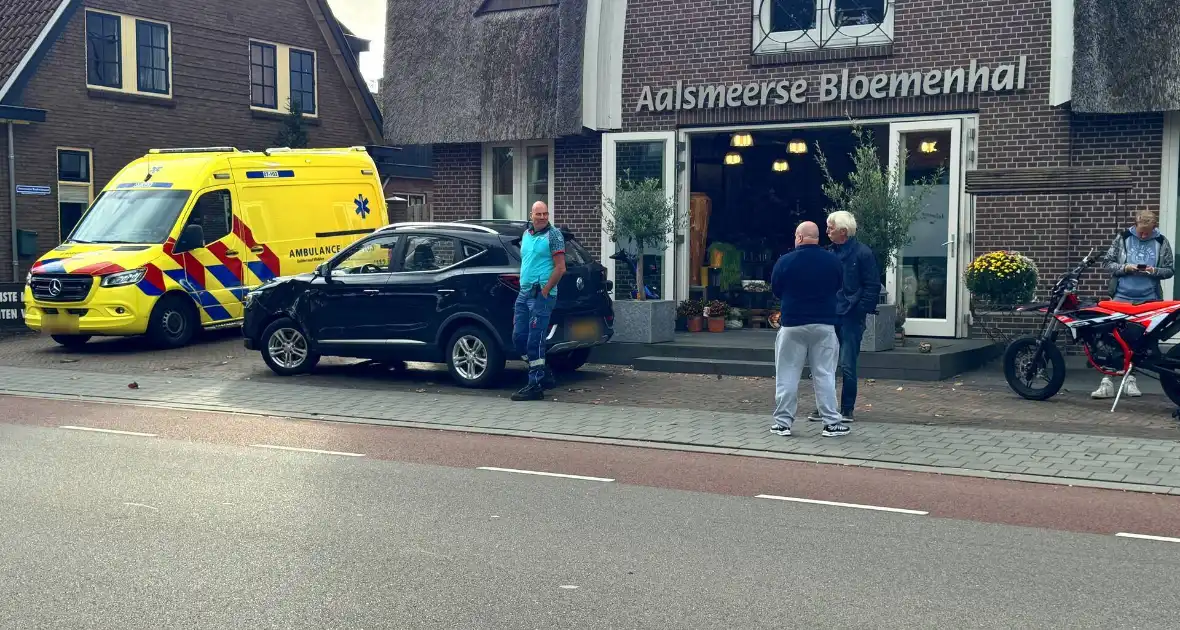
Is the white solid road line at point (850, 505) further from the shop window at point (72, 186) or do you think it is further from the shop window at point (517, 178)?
the shop window at point (72, 186)

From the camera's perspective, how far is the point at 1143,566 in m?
6.22

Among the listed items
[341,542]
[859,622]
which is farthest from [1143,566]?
[341,542]

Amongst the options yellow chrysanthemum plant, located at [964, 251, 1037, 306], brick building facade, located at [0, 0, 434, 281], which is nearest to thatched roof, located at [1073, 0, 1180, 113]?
yellow chrysanthemum plant, located at [964, 251, 1037, 306]

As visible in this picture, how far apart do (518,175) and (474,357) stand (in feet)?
20.5

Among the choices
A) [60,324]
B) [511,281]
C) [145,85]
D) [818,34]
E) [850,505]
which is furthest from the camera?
[145,85]

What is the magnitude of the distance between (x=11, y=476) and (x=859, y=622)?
233 inches

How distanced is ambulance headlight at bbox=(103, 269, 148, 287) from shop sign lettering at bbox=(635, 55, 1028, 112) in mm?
7034

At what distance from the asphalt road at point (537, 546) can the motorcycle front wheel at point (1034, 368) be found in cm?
376

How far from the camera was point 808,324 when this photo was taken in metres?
10.2

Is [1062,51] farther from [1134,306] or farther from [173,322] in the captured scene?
[173,322]

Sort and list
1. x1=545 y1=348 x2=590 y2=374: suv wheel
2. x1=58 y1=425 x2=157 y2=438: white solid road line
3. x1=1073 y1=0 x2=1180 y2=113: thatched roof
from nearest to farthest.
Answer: x1=58 y1=425 x2=157 y2=438: white solid road line → x1=1073 y1=0 x2=1180 y2=113: thatched roof → x1=545 y1=348 x2=590 y2=374: suv wheel

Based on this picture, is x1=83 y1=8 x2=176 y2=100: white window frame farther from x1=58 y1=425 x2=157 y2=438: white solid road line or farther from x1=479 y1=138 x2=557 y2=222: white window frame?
x1=58 y1=425 x2=157 y2=438: white solid road line

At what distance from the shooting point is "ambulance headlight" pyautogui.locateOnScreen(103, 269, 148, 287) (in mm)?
17000

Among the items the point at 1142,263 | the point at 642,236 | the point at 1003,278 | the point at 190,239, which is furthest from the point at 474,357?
the point at 1142,263
